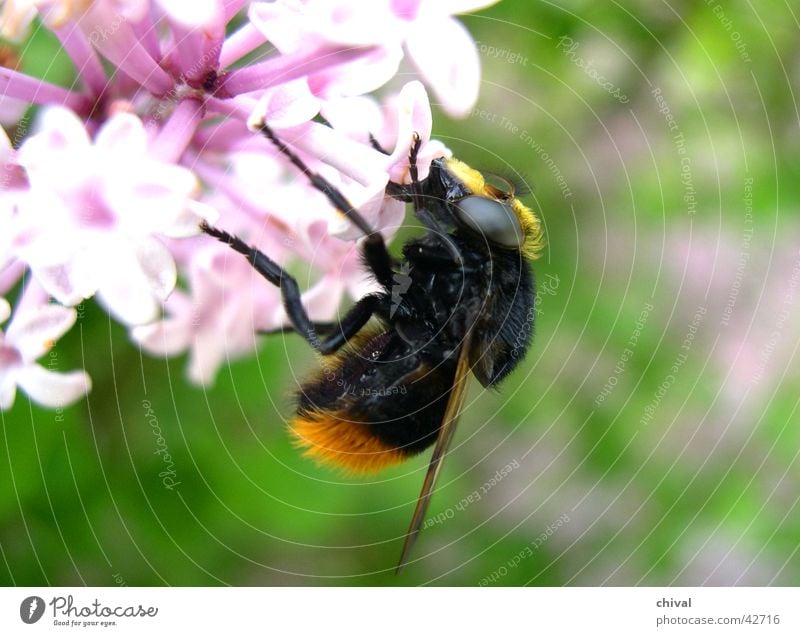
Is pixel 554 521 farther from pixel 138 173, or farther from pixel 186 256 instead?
pixel 138 173

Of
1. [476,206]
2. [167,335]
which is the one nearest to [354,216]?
[476,206]

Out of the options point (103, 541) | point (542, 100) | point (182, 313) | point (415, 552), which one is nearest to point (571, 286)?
point (542, 100)

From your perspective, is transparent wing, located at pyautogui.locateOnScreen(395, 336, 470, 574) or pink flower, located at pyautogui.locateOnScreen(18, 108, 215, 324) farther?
transparent wing, located at pyautogui.locateOnScreen(395, 336, 470, 574)

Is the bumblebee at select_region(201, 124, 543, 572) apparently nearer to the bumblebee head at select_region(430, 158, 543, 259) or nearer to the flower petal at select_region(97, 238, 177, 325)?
the bumblebee head at select_region(430, 158, 543, 259)

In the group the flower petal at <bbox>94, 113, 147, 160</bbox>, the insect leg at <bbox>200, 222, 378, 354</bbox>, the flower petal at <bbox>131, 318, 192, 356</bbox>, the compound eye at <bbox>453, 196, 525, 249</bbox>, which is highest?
the compound eye at <bbox>453, 196, 525, 249</bbox>

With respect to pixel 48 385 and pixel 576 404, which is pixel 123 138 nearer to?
pixel 48 385
